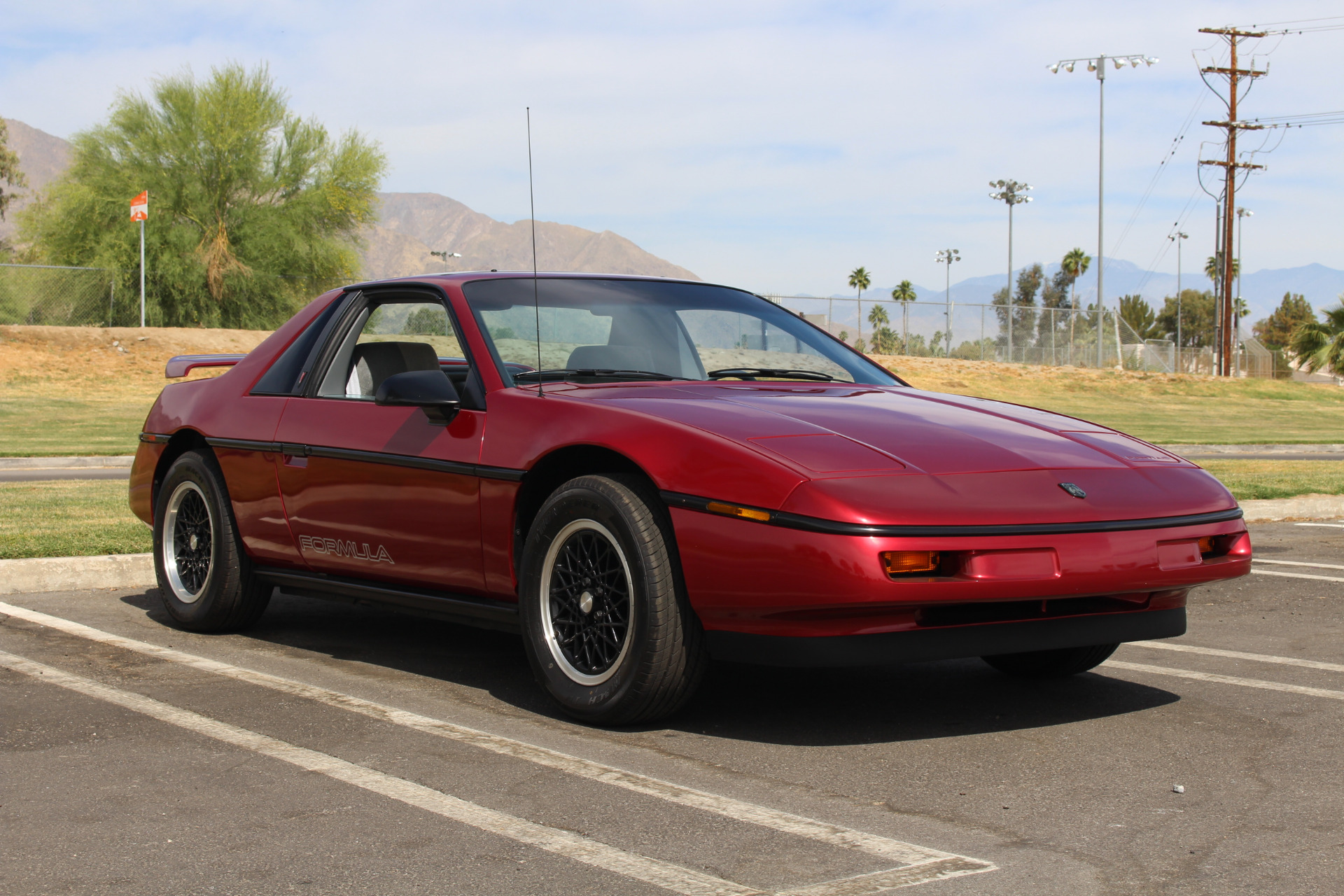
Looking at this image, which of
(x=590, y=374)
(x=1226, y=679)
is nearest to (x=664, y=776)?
(x=590, y=374)

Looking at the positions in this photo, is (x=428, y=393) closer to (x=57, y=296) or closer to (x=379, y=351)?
(x=379, y=351)

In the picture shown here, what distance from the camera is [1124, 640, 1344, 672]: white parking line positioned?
512 centimetres

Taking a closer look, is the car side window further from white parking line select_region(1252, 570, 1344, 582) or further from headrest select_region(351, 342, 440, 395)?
white parking line select_region(1252, 570, 1344, 582)

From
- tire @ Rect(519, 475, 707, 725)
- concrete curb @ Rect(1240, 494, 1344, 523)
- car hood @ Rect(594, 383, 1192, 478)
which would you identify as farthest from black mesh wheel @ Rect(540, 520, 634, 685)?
concrete curb @ Rect(1240, 494, 1344, 523)

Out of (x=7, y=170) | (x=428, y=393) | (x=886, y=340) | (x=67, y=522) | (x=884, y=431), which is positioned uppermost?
(x=7, y=170)

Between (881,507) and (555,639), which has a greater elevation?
(881,507)

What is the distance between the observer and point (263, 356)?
5.89 meters

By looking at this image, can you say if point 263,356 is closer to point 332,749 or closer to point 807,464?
point 332,749

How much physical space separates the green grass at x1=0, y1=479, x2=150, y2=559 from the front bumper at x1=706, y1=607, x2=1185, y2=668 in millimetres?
4575

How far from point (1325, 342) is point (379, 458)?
137 ft

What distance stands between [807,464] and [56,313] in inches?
1485

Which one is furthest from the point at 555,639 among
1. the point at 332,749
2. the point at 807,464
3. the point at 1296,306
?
the point at 1296,306

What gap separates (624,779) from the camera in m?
3.59

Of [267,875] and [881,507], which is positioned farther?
[881,507]
